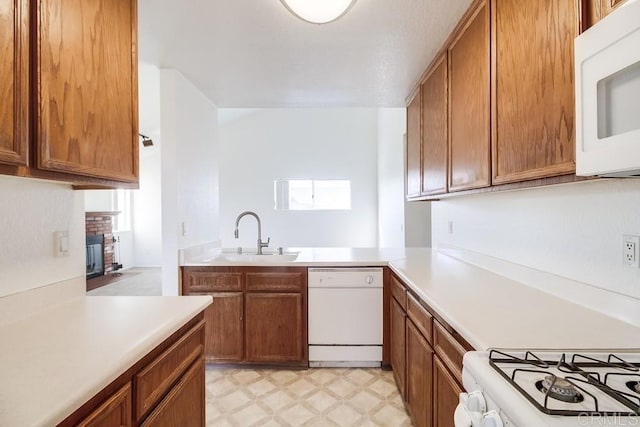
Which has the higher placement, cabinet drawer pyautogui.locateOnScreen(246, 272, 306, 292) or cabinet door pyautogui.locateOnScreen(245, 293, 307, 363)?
cabinet drawer pyautogui.locateOnScreen(246, 272, 306, 292)

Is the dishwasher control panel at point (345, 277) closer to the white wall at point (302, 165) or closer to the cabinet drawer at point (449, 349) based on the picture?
the cabinet drawer at point (449, 349)

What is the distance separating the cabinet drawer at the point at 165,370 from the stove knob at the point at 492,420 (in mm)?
953

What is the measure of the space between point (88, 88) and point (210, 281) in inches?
70.1

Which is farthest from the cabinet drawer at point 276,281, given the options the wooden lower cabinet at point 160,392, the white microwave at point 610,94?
the white microwave at point 610,94

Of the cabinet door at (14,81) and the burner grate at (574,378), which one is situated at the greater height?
A: the cabinet door at (14,81)

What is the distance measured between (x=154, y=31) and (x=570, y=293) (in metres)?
2.56

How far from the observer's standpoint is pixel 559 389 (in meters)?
0.70

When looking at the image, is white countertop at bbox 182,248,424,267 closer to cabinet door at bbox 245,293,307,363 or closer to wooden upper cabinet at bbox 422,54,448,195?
cabinet door at bbox 245,293,307,363

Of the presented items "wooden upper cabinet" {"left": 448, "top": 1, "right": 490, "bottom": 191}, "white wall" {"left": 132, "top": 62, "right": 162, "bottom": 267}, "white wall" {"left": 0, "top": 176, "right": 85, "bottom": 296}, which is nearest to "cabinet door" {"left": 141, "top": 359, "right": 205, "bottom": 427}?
"white wall" {"left": 0, "top": 176, "right": 85, "bottom": 296}

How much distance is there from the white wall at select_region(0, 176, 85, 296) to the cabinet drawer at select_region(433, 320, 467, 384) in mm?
1616

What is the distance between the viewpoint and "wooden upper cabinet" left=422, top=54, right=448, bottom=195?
2156mm

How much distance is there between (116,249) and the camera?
692 cm

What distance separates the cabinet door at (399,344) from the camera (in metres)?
2.07

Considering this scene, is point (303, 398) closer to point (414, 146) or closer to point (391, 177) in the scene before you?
point (414, 146)
